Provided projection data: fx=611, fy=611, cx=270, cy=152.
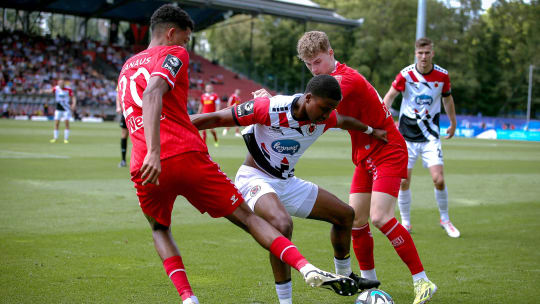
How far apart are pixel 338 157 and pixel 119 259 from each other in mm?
14614

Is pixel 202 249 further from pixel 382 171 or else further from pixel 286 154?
pixel 382 171

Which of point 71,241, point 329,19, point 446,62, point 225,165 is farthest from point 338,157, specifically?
point 446,62

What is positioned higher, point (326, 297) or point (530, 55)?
point (326, 297)

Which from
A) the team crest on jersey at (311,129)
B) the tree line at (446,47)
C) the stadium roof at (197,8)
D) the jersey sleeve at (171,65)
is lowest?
the tree line at (446,47)

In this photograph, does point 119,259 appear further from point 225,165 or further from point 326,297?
point 225,165

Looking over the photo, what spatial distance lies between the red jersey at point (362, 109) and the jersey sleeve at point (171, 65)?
1692 millimetres

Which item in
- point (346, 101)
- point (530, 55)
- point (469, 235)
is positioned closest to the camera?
point (346, 101)

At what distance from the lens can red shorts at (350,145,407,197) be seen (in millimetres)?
5508

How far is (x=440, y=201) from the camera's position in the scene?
8500mm

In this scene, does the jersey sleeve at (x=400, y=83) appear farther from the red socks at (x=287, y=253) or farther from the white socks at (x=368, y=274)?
the red socks at (x=287, y=253)

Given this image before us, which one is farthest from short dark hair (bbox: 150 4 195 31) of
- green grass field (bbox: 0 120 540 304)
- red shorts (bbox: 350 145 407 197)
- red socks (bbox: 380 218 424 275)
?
red socks (bbox: 380 218 424 275)

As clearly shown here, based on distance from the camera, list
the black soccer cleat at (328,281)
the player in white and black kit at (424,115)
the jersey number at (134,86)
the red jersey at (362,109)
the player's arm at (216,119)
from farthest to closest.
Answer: the player in white and black kit at (424,115) → the red jersey at (362,109) → the player's arm at (216,119) → the jersey number at (134,86) → the black soccer cleat at (328,281)

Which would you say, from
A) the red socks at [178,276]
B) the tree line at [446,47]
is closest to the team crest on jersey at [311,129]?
the red socks at [178,276]

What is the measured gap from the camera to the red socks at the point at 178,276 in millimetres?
4266
